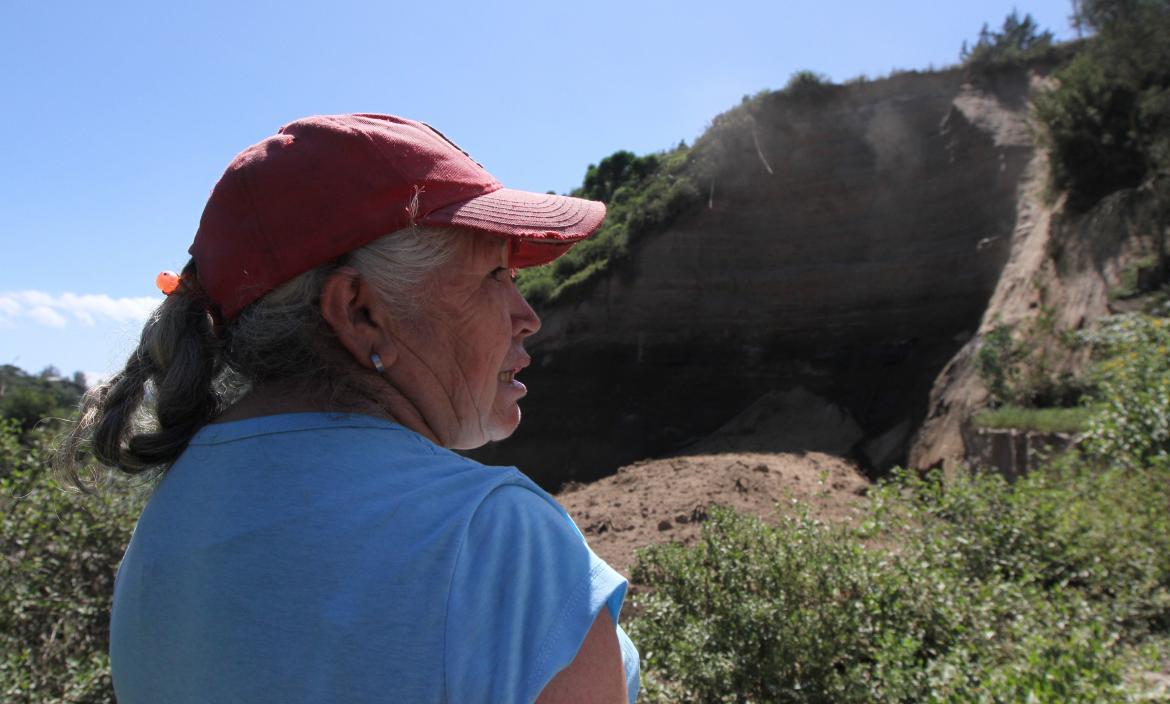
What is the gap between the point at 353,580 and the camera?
90 cm

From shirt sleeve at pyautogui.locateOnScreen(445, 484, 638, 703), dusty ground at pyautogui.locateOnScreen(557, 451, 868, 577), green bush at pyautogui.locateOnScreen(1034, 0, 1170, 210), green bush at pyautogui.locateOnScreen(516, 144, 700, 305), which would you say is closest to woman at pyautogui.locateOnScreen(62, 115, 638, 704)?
shirt sleeve at pyautogui.locateOnScreen(445, 484, 638, 703)

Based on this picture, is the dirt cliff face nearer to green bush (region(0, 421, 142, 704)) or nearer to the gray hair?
green bush (region(0, 421, 142, 704))

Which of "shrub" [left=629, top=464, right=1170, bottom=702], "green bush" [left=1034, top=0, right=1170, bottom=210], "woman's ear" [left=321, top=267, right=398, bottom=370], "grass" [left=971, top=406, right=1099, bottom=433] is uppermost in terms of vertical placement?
"green bush" [left=1034, top=0, right=1170, bottom=210]

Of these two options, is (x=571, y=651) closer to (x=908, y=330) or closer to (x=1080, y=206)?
(x=1080, y=206)

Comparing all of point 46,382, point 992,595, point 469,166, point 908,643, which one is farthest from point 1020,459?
point 46,382

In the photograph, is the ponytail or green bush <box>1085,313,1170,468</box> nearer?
the ponytail

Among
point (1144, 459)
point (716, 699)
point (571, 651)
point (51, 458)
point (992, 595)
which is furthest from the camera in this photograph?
point (1144, 459)

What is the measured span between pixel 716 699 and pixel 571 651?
3.46 metres

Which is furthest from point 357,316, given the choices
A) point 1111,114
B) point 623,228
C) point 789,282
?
point 623,228

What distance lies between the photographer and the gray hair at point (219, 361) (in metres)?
1.14

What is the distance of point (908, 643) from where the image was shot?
355 cm

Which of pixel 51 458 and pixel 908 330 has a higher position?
pixel 51 458

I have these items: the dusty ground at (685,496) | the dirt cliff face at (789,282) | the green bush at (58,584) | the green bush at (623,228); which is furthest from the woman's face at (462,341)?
the green bush at (623,228)

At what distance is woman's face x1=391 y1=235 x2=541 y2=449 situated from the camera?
46.6 inches
